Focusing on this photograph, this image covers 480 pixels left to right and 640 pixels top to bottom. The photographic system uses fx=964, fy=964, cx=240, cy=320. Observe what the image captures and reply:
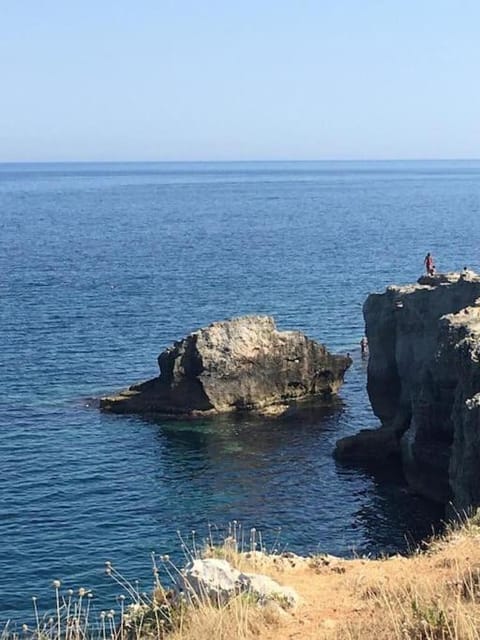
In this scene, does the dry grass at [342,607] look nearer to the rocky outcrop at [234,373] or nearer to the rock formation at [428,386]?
the rock formation at [428,386]

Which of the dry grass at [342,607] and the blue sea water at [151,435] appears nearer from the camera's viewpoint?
the dry grass at [342,607]

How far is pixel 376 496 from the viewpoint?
148ft

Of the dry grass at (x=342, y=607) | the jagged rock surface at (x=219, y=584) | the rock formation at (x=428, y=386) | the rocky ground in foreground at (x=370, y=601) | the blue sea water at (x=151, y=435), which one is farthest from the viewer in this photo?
the blue sea water at (x=151, y=435)

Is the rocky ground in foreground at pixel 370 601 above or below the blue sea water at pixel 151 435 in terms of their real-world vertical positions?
above

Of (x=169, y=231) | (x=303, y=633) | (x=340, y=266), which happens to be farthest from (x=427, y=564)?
(x=169, y=231)

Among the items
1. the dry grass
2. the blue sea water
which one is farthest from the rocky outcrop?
the dry grass

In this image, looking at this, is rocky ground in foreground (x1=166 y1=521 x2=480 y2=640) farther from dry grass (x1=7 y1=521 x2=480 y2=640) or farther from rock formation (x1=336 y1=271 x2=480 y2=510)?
rock formation (x1=336 y1=271 x2=480 y2=510)

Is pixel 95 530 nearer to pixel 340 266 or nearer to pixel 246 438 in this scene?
pixel 246 438

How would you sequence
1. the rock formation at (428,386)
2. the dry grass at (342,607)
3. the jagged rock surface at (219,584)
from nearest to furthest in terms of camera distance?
the dry grass at (342,607)
the jagged rock surface at (219,584)
the rock formation at (428,386)

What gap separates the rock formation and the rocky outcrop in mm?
6136

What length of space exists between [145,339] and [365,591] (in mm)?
57981

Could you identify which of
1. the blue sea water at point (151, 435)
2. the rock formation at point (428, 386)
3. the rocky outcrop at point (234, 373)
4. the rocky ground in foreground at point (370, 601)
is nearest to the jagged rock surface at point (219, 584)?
the rocky ground in foreground at point (370, 601)

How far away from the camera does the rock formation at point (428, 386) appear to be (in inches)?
1480

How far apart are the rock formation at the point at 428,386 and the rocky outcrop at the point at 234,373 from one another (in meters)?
6.14
